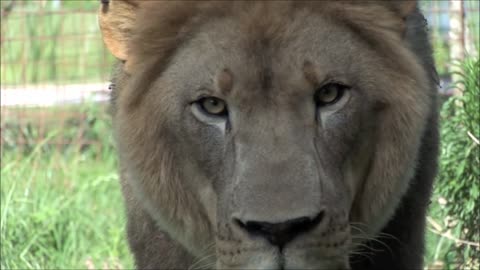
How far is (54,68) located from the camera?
29.2ft

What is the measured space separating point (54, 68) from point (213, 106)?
5.46m

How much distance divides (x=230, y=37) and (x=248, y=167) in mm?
423

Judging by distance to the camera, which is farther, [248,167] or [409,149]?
[409,149]

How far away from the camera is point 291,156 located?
3.42 metres

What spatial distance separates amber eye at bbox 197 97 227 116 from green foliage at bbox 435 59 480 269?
5.97ft

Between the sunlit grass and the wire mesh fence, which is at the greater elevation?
the wire mesh fence

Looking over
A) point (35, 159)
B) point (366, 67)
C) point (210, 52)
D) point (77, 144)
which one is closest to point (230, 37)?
point (210, 52)

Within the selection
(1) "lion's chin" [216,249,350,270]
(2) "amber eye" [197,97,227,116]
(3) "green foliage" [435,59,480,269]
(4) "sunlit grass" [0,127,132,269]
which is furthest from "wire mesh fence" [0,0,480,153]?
(1) "lion's chin" [216,249,350,270]

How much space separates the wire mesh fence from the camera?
8.34 m

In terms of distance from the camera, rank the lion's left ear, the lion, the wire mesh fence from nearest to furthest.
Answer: the lion < the lion's left ear < the wire mesh fence

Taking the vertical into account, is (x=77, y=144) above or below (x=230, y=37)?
below

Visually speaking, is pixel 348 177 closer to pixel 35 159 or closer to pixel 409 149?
pixel 409 149

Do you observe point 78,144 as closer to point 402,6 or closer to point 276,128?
point 402,6

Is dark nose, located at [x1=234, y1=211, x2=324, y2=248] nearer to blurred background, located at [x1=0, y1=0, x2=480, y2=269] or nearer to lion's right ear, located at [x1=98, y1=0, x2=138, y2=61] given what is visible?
lion's right ear, located at [x1=98, y1=0, x2=138, y2=61]
